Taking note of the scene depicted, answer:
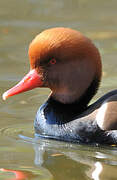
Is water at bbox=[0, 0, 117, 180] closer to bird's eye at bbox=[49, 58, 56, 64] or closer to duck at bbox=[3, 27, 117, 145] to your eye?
duck at bbox=[3, 27, 117, 145]

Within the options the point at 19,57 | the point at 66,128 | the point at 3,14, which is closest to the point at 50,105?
the point at 66,128

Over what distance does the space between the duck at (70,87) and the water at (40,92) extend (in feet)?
0.47

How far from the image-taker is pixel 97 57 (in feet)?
18.2

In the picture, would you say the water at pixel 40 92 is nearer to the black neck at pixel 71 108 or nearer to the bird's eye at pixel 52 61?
the black neck at pixel 71 108

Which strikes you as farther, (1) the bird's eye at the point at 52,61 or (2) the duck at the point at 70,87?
(1) the bird's eye at the point at 52,61

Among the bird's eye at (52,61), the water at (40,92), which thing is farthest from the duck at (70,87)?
the water at (40,92)

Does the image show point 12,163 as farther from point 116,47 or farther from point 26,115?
point 116,47

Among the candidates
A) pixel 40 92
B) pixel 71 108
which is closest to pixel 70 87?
pixel 71 108

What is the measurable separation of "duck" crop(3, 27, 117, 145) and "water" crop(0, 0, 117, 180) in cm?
14

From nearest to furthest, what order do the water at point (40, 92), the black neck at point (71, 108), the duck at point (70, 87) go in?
the water at point (40, 92), the duck at point (70, 87), the black neck at point (71, 108)

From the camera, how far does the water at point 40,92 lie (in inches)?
190

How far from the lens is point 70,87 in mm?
5625

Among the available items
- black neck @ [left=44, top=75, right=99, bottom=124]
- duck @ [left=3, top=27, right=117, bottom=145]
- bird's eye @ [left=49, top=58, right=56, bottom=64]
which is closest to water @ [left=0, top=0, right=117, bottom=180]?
duck @ [left=3, top=27, right=117, bottom=145]

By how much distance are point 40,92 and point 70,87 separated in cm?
165
